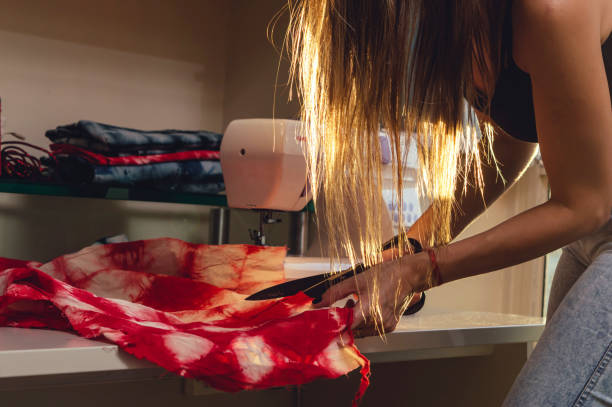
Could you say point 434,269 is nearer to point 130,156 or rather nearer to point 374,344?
A: point 374,344

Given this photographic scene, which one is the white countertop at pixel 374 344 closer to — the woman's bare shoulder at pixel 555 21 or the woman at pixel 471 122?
the woman at pixel 471 122

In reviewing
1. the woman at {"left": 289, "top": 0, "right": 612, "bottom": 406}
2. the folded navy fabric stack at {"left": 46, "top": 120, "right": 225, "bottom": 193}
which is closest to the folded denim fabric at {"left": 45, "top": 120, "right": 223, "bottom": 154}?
Answer: the folded navy fabric stack at {"left": 46, "top": 120, "right": 225, "bottom": 193}

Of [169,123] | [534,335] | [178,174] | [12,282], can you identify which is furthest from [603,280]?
[169,123]

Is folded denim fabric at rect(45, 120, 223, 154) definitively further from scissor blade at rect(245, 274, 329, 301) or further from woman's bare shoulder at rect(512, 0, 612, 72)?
woman's bare shoulder at rect(512, 0, 612, 72)

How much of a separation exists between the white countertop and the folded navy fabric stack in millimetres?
881

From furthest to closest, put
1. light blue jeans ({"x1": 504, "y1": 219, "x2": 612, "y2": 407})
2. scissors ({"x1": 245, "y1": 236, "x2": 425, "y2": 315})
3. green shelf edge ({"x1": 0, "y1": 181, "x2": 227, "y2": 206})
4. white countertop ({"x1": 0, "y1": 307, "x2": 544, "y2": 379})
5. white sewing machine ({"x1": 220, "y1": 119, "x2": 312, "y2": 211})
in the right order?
green shelf edge ({"x1": 0, "y1": 181, "x2": 227, "y2": 206}) → white sewing machine ({"x1": 220, "y1": 119, "x2": 312, "y2": 211}) → scissors ({"x1": 245, "y1": 236, "x2": 425, "y2": 315}) → light blue jeans ({"x1": 504, "y1": 219, "x2": 612, "y2": 407}) → white countertop ({"x1": 0, "y1": 307, "x2": 544, "y2": 379})

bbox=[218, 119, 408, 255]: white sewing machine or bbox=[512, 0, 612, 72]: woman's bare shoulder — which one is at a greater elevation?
bbox=[512, 0, 612, 72]: woman's bare shoulder

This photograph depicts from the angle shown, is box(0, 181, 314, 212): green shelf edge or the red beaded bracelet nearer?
the red beaded bracelet

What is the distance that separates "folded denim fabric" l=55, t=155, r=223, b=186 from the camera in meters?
1.46

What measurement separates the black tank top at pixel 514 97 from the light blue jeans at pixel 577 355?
0.70 ft

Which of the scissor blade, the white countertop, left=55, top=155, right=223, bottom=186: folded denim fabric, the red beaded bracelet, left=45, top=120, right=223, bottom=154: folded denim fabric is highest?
left=45, top=120, right=223, bottom=154: folded denim fabric

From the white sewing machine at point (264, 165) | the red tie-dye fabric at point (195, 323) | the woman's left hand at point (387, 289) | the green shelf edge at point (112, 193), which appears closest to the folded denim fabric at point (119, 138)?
the green shelf edge at point (112, 193)

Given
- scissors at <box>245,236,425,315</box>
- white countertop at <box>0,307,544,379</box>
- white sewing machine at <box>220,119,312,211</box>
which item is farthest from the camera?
white sewing machine at <box>220,119,312,211</box>

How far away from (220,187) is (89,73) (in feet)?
2.19
